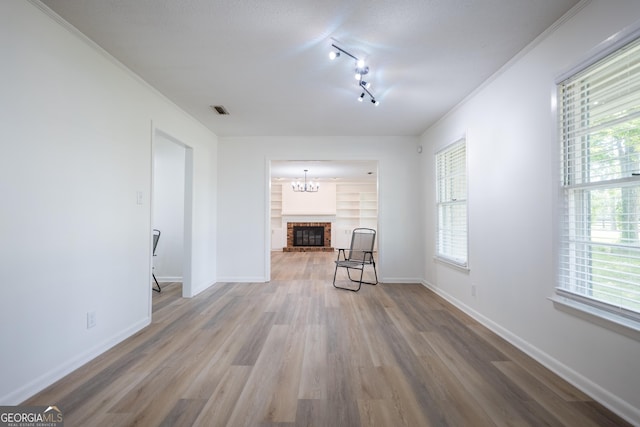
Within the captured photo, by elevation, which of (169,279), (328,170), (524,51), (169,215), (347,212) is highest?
(524,51)

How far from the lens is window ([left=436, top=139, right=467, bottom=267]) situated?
3.46 meters

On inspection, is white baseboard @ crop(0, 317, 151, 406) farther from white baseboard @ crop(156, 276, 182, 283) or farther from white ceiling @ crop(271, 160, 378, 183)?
white ceiling @ crop(271, 160, 378, 183)

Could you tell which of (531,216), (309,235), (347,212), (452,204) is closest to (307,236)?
(309,235)

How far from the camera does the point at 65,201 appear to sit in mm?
1969

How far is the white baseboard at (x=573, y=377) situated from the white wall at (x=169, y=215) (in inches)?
179

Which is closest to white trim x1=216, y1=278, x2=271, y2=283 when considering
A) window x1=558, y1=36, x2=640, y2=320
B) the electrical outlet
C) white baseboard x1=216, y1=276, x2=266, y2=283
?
white baseboard x1=216, y1=276, x2=266, y2=283

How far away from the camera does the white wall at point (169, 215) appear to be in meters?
4.86

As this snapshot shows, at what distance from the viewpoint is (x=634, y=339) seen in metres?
1.49

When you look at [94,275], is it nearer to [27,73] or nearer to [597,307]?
[27,73]

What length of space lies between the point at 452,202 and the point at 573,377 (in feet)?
7.28

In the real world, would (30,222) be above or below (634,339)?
above

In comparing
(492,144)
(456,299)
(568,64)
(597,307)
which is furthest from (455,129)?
(597,307)

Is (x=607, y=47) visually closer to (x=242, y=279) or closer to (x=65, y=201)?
(x=65, y=201)

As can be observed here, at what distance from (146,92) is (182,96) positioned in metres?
0.37
